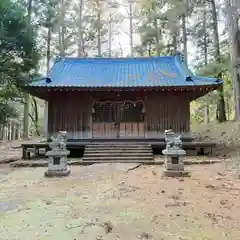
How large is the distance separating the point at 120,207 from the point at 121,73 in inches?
457

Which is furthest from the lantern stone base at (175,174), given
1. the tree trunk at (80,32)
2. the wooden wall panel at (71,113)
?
the tree trunk at (80,32)

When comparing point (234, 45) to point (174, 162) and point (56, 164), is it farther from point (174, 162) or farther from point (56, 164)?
point (56, 164)

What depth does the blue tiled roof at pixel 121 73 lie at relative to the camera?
14.0m

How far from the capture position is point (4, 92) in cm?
1499

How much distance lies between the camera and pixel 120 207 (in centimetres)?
536

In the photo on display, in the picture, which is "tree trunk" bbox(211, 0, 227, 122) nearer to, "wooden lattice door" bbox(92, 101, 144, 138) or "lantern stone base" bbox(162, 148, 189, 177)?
"wooden lattice door" bbox(92, 101, 144, 138)

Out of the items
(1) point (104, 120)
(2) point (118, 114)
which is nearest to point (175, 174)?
(2) point (118, 114)

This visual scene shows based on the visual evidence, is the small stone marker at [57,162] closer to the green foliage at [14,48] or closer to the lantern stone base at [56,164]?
the lantern stone base at [56,164]

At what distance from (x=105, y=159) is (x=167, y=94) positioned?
4.62 m

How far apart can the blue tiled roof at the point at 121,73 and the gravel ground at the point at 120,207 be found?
6.11 metres

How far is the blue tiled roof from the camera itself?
1397cm

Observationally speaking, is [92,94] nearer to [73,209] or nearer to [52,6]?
[73,209]

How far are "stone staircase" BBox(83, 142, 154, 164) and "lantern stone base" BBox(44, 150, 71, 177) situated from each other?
2.88 meters

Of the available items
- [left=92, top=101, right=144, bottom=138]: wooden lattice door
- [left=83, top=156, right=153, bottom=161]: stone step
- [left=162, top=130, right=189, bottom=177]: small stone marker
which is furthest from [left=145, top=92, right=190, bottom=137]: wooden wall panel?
[left=162, top=130, right=189, bottom=177]: small stone marker
